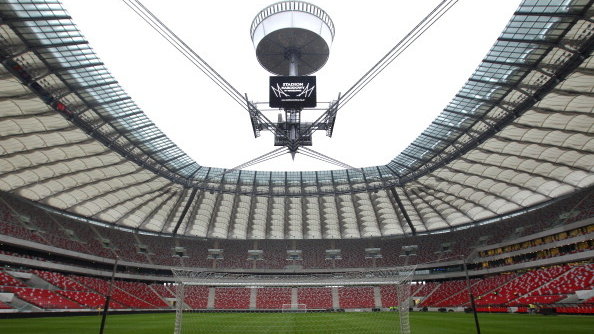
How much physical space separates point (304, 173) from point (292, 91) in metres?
35.3

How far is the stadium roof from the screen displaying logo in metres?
15.6

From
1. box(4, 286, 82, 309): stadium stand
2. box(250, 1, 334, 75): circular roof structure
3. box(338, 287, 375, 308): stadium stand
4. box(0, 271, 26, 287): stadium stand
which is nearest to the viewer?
box(250, 1, 334, 75): circular roof structure

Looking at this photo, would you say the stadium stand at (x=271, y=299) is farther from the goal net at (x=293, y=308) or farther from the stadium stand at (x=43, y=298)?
the stadium stand at (x=43, y=298)

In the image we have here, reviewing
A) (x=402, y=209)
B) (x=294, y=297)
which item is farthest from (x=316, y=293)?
(x=402, y=209)

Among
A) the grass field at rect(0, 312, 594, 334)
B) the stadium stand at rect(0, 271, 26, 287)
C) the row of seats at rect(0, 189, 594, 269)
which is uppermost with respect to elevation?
the row of seats at rect(0, 189, 594, 269)

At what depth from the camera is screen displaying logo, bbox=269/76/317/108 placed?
82.6ft

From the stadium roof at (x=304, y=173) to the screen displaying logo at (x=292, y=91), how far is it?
1556cm

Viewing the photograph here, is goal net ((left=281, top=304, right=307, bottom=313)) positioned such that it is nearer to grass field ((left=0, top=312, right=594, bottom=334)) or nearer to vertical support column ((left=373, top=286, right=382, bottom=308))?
vertical support column ((left=373, top=286, right=382, bottom=308))

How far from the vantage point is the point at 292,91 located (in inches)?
997

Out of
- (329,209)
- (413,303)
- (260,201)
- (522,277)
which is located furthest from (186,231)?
(522,277)

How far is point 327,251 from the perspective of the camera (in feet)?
245

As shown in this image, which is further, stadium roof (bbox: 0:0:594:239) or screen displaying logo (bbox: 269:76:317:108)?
stadium roof (bbox: 0:0:594:239)

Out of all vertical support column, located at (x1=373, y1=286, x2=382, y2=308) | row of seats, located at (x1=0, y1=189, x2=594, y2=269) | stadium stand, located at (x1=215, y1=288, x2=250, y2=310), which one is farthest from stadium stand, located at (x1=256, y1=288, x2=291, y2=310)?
vertical support column, located at (x1=373, y1=286, x2=382, y2=308)

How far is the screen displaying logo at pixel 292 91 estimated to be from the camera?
2517 centimetres
